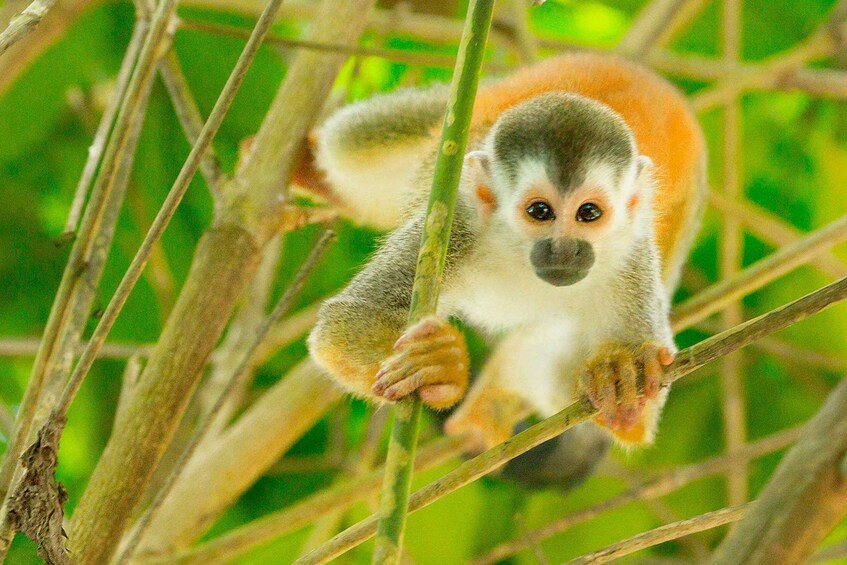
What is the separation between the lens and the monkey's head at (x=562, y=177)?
1893 mm

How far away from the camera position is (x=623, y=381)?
1.84 meters

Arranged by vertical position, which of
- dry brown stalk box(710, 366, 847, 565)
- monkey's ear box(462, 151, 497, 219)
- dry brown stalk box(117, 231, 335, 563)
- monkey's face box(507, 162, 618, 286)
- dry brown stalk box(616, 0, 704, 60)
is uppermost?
dry brown stalk box(616, 0, 704, 60)

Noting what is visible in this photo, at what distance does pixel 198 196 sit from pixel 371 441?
1.37 m

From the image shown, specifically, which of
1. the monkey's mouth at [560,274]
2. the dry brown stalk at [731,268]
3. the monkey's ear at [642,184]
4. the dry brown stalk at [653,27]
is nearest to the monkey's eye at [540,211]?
the monkey's mouth at [560,274]

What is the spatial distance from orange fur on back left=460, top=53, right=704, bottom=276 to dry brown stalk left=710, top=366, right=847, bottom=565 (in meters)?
1.57

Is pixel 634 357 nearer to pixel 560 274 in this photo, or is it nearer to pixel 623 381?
pixel 623 381

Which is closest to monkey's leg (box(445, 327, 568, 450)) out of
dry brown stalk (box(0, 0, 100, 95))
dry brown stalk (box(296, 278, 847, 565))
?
dry brown stalk (box(296, 278, 847, 565))

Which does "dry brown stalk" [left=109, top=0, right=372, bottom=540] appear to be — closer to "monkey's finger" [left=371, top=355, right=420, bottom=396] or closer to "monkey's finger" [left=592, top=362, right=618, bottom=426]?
"monkey's finger" [left=371, top=355, right=420, bottom=396]

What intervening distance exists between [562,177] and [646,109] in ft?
2.44

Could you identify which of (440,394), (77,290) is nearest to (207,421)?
(77,290)

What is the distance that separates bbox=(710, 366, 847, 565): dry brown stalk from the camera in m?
0.71

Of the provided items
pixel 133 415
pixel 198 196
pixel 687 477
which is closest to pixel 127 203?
pixel 198 196

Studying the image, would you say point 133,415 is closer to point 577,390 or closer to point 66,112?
point 577,390

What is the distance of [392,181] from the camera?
9.53 ft
